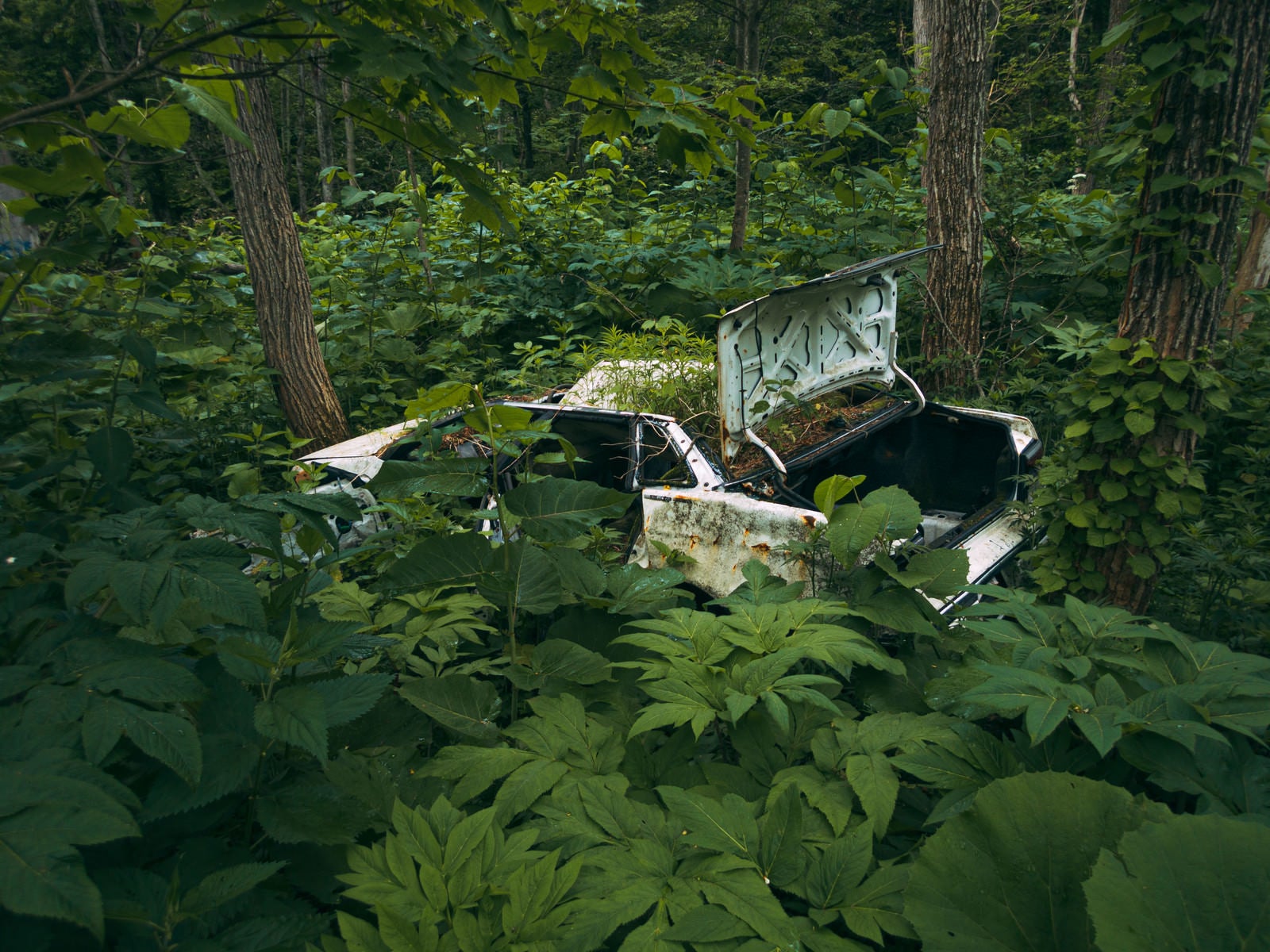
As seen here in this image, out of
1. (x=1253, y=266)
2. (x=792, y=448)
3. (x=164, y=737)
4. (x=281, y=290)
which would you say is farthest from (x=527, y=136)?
(x=164, y=737)

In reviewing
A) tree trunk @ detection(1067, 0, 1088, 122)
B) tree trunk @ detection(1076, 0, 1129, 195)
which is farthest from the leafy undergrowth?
tree trunk @ detection(1067, 0, 1088, 122)

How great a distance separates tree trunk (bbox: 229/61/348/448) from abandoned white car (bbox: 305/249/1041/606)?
6.34 feet

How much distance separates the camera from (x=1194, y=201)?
11.9 ft

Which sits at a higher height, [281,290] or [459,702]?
[281,290]

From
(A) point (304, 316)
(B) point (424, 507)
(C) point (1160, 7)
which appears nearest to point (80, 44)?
(A) point (304, 316)

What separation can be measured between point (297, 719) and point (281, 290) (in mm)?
6212

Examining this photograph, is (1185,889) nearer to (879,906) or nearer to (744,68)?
(879,906)

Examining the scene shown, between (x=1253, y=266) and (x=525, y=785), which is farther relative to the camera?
(x=1253, y=266)

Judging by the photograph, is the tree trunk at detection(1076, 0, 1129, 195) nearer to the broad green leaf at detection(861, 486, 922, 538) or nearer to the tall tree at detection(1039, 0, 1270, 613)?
the tall tree at detection(1039, 0, 1270, 613)

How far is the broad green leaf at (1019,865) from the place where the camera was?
1018 millimetres

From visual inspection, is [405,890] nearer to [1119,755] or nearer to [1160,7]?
[1119,755]

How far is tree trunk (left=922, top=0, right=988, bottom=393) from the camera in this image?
6855 mm

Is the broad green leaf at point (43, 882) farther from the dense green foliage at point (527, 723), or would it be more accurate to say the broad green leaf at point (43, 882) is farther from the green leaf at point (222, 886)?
the green leaf at point (222, 886)

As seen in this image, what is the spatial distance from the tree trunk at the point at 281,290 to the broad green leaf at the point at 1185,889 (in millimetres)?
6798
